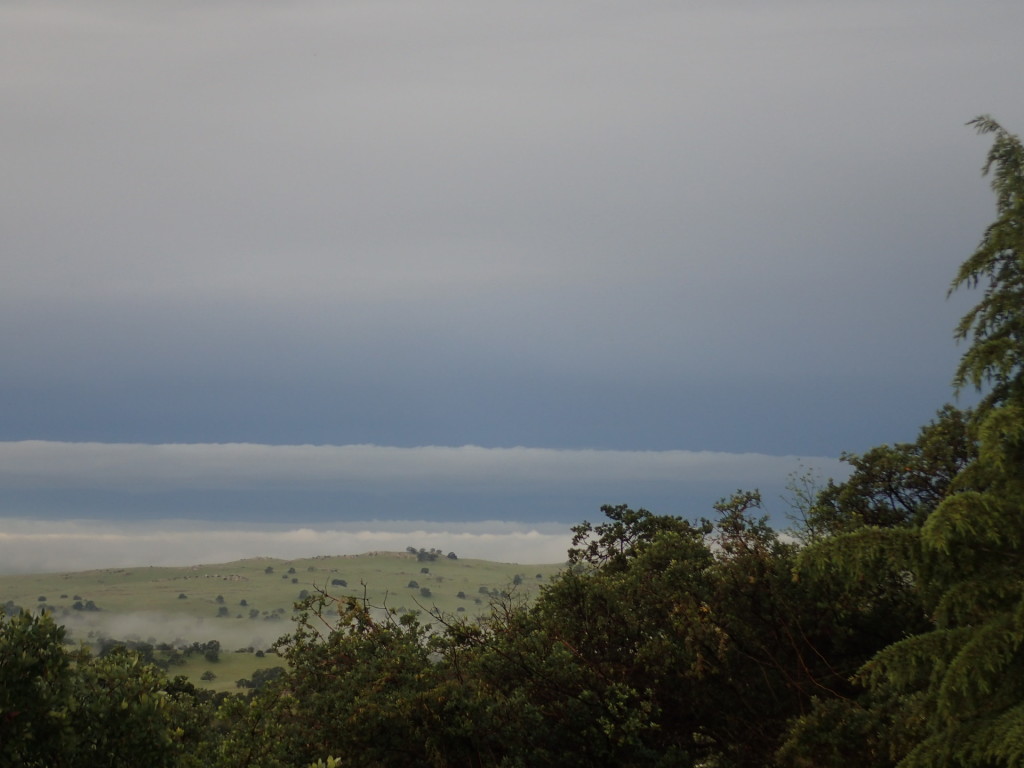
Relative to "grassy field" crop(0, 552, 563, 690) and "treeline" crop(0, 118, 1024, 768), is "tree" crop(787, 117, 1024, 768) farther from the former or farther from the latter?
"grassy field" crop(0, 552, 563, 690)

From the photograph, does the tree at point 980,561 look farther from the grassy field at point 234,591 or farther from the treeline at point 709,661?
the grassy field at point 234,591

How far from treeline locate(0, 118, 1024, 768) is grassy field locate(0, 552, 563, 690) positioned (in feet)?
274

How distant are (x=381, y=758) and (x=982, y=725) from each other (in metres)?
10.7

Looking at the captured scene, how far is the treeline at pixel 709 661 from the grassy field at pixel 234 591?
8361 cm

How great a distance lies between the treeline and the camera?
946cm

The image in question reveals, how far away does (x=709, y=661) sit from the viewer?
17.2 metres

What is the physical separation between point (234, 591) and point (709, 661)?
161 metres

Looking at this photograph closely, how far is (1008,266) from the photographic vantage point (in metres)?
11.2

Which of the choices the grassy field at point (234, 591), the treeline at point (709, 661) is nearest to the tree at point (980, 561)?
the treeline at point (709, 661)

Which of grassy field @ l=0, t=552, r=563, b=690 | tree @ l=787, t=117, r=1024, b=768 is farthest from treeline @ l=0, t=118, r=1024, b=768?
grassy field @ l=0, t=552, r=563, b=690

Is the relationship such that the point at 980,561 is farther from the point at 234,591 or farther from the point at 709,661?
the point at 234,591

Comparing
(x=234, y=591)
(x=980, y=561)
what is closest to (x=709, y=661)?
(x=980, y=561)

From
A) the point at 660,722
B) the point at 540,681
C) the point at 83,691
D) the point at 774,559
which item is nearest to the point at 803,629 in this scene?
the point at 774,559

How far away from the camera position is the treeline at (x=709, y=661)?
946cm
